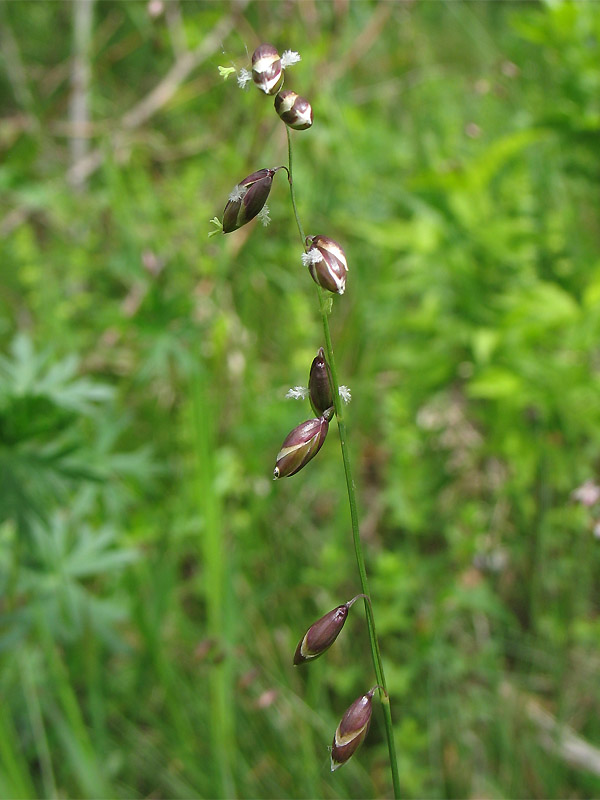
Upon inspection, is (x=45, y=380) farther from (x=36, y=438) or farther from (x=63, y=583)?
(x=63, y=583)

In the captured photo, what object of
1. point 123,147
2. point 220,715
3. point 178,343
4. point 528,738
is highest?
point 123,147

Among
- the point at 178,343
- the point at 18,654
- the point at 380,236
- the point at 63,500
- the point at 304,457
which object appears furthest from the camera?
the point at 380,236

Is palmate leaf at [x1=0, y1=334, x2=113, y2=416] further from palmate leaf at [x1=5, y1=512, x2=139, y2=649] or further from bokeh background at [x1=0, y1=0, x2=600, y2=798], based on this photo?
palmate leaf at [x1=5, y1=512, x2=139, y2=649]

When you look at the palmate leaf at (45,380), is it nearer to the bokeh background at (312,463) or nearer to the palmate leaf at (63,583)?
the bokeh background at (312,463)

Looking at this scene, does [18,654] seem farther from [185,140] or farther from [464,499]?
[185,140]

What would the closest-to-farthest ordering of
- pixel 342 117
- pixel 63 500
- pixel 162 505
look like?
pixel 63 500 → pixel 162 505 → pixel 342 117

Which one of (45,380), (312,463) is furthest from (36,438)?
(312,463)

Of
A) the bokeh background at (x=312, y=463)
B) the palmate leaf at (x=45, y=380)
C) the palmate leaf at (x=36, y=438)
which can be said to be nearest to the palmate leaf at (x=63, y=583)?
the bokeh background at (x=312, y=463)

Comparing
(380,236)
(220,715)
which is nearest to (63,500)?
(220,715)
